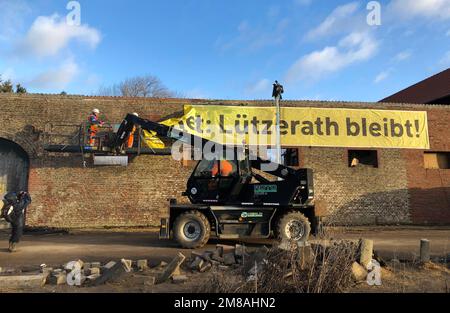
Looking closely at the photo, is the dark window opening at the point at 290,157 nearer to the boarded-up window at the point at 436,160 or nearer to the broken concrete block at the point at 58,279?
the boarded-up window at the point at 436,160

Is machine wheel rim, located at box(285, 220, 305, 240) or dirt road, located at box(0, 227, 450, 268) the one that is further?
machine wheel rim, located at box(285, 220, 305, 240)

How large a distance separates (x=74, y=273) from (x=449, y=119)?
19.9 m

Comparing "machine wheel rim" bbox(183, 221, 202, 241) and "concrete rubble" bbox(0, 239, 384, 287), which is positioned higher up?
"machine wheel rim" bbox(183, 221, 202, 241)

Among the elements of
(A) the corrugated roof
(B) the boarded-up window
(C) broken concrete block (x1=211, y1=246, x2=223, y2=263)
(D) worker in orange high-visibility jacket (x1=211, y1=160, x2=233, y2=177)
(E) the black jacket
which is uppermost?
(A) the corrugated roof

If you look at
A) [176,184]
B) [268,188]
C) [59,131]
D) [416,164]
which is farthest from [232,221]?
[416,164]

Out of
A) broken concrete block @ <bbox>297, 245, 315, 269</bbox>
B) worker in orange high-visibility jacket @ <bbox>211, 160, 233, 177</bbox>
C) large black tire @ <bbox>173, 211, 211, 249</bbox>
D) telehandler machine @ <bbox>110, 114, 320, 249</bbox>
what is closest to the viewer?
broken concrete block @ <bbox>297, 245, 315, 269</bbox>

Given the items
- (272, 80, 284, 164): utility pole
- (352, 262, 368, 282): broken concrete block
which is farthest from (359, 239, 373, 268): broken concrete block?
(272, 80, 284, 164): utility pole

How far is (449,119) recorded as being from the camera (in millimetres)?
20531

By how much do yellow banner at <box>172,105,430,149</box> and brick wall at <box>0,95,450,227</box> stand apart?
0.42m

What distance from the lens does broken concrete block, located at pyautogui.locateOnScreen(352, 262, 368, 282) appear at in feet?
21.7

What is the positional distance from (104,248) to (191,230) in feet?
8.43

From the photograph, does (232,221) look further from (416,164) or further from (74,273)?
(416,164)

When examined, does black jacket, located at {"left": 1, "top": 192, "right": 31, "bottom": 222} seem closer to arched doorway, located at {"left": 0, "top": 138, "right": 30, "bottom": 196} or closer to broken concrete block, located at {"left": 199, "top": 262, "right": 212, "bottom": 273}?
broken concrete block, located at {"left": 199, "top": 262, "right": 212, "bottom": 273}
